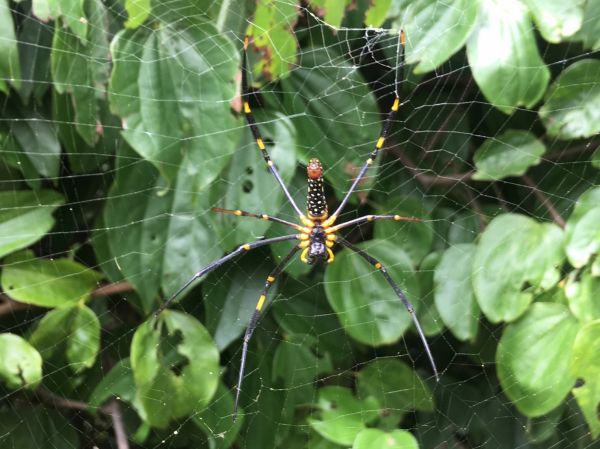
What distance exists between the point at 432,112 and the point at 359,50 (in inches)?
8.7

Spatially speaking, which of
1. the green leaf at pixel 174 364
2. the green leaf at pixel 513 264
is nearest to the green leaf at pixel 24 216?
the green leaf at pixel 174 364

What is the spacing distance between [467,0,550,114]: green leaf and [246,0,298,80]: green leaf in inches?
10.2

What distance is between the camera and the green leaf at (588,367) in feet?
3.31

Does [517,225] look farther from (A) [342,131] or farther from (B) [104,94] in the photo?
(B) [104,94]

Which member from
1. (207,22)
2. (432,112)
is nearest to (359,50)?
(432,112)

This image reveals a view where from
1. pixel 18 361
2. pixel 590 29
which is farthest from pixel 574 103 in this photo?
pixel 18 361

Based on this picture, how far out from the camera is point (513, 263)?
3.52 ft

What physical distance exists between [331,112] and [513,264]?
1.59 ft

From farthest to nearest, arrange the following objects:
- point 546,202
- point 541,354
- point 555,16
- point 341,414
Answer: point 341,414
point 546,202
point 541,354
point 555,16

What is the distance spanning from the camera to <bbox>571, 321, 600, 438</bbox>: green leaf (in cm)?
101

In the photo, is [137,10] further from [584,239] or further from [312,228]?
[584,239]

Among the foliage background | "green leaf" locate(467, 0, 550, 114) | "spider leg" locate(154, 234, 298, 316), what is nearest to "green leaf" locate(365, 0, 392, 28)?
the foliage background

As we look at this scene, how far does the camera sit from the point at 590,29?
3.31 ft

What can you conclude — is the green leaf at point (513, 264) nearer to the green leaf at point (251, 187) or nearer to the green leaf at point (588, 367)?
the green leaf at point (588, 367)
